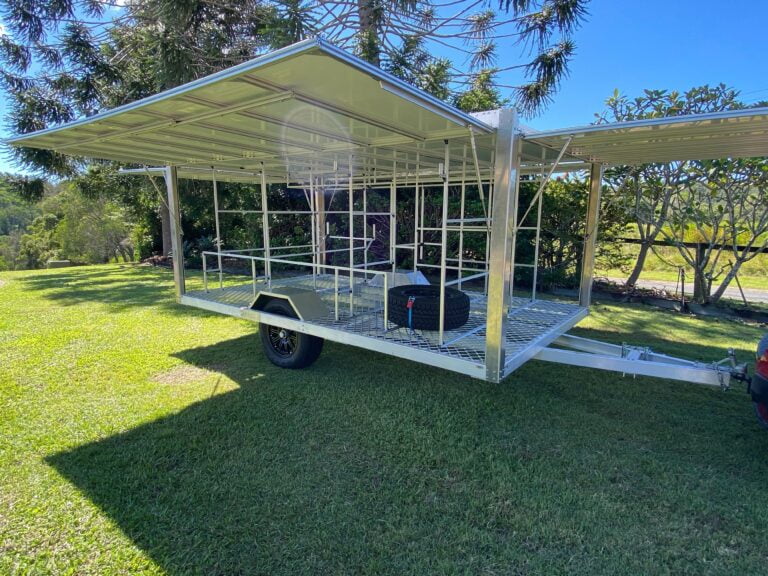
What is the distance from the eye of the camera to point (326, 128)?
3367 mm

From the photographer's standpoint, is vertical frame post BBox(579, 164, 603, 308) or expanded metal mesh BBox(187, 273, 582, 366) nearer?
expanded metal mesh BBox(187, 273, 582, 366)

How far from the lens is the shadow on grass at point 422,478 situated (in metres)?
2.00

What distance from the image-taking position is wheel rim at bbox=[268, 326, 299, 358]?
4340mm

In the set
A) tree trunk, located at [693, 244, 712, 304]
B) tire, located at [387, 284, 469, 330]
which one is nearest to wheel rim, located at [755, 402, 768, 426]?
tire, located at [387, 284, 469, 330]

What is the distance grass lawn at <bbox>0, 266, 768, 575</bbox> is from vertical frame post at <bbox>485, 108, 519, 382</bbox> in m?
0.67

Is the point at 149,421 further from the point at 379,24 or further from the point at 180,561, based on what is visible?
the point at 379,24

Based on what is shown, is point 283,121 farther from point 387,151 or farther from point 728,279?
point 728,279

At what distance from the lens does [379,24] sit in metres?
8.41

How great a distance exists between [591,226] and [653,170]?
127 inches

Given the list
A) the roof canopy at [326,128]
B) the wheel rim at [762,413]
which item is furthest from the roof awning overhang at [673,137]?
the wheel rim at [762,413]

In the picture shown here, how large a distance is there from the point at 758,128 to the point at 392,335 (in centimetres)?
263

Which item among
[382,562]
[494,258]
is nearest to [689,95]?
[494,258]

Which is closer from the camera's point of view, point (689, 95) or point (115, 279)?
point (689, 95)

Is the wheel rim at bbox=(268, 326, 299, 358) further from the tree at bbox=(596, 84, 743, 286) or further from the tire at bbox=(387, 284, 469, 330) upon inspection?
the tree at bbox=(596, 84, 743, 286)
